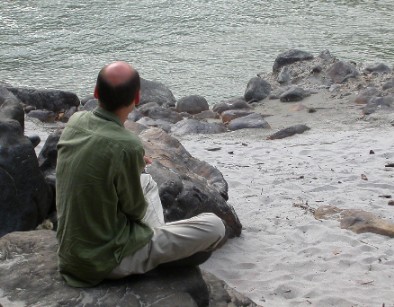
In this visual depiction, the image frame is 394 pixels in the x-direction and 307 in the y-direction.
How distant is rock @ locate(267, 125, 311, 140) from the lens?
390 inches

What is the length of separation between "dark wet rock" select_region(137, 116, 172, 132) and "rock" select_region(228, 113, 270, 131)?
0.81 meters

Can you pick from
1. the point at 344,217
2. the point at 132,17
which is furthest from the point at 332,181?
the point at 132,17

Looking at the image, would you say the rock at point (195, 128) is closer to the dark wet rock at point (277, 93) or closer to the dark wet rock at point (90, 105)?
the dark wet rock at point (90, 105)

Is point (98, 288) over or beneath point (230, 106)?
over

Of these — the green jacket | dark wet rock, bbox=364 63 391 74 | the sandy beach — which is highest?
the green jacket

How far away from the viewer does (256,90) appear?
43.0 feet

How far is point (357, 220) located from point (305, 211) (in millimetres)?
511

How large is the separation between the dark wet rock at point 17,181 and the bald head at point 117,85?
5.96 feet

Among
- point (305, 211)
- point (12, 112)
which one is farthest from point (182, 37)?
point (12, 112)

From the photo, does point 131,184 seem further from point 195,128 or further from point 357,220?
point 195,128

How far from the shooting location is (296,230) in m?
6.32

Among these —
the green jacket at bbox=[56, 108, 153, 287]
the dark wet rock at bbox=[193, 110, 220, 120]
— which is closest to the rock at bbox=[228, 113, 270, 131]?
the dark wet rock at bbox=[193, 110, 220, 120]

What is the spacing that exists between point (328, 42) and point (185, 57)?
10.0 ft

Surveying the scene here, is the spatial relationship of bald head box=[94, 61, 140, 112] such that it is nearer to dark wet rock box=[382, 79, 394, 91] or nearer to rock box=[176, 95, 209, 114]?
A: rock box=[176, 95, 209, 114]
